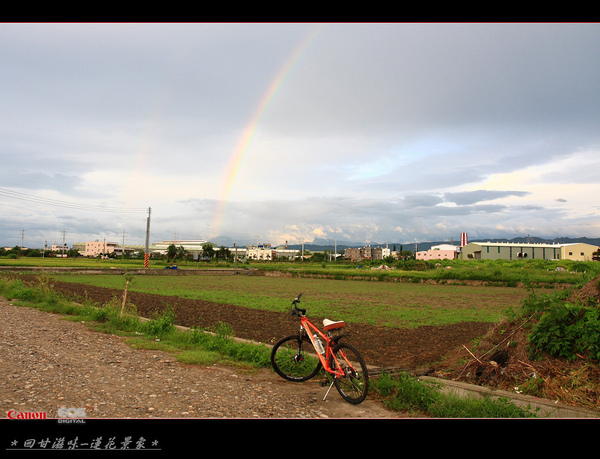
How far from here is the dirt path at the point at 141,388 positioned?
4.47 meters

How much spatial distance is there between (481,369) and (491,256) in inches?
3319

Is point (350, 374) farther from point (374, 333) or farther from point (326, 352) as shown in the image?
point (374, 333)

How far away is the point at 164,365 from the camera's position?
258 inches

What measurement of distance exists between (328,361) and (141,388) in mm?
2648

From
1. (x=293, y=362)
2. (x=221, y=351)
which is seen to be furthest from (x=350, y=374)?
(x=221, y=351)

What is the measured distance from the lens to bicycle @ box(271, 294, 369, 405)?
16.2ft

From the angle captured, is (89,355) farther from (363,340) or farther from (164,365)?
(363,340)

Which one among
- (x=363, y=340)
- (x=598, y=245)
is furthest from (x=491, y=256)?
(x=363, y=340)

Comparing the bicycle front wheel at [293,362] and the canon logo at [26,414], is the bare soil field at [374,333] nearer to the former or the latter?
the bicycle front wheel at [293,362]

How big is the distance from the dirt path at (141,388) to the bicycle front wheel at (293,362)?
0.14 m

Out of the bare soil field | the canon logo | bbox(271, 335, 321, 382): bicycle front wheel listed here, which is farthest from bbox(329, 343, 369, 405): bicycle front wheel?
the canon logo

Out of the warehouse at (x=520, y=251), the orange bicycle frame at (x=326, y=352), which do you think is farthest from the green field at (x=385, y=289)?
the warehouse at (x=520, y=251)

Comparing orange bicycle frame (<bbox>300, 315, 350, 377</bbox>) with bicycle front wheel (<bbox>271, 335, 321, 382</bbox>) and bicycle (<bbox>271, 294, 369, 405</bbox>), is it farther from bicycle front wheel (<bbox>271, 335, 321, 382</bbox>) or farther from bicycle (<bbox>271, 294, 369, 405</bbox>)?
bicycle front wheel (<bbox>271, 335, 321, 382</bbox>)

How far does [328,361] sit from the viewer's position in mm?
5340
